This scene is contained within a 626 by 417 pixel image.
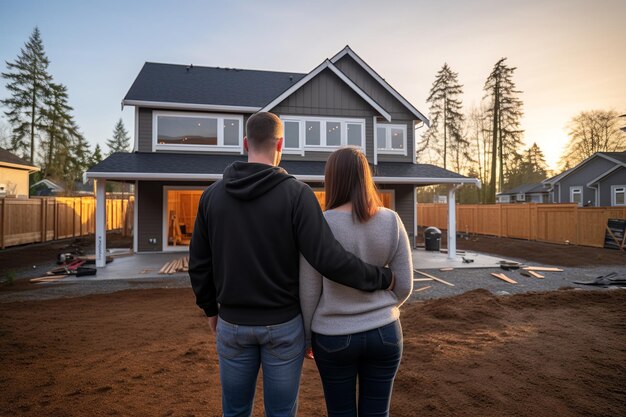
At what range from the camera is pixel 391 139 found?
1539 cm

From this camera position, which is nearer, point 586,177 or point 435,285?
point 435,285

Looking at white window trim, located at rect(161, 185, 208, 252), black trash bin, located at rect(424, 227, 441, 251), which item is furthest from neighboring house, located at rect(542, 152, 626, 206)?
white window trim, located at rect(161, 185, 208, 252)

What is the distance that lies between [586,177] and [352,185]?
35018mm

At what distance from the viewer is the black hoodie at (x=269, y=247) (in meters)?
1.48

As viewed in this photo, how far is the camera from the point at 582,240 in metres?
15.9

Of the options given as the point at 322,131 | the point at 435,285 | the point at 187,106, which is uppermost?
the point at 187,106

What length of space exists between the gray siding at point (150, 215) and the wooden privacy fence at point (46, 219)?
19.5 feet

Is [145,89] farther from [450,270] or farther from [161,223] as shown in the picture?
[450,270]

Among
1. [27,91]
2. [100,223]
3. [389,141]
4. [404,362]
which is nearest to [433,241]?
[389,141]

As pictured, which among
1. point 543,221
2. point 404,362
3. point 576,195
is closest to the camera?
point 404,362

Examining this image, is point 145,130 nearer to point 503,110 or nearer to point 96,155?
point 503,110

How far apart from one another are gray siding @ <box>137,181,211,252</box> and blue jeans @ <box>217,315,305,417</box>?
511 inches

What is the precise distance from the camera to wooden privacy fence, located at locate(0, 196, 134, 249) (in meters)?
14.8

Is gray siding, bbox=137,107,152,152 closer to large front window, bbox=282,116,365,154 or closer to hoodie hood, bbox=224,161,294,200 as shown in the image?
large front window, bbox=282,116,365,154
